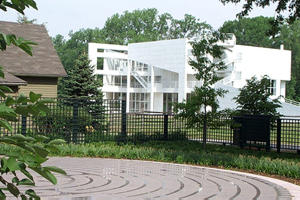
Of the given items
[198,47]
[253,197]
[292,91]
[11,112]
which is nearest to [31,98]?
[11,112]

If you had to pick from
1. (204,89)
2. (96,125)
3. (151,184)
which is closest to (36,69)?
(96,125)

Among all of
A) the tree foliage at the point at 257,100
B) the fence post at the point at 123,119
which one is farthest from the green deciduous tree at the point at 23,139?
the tree foliage at the point at 257,100

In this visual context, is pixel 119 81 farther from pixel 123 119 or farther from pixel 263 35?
pixel 263 35

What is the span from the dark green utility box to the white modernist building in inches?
1458

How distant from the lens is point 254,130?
17312mm

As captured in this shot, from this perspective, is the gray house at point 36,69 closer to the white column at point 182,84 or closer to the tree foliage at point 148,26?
the white column at point 182,84

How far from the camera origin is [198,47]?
15672 mm

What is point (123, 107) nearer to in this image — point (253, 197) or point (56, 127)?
point (56, 127)

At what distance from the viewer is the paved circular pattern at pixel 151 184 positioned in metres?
8.58

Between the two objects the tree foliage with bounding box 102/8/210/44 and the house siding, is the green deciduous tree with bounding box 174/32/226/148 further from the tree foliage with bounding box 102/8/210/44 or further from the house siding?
the tree foliage with bounding box 102/8/210/44

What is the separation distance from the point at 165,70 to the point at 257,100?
43.1 m

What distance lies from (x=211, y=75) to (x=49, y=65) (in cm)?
1206

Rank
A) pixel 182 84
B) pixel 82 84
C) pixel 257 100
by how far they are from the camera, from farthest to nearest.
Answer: pixel 182 84, pixel 82 84, pixel 257 100

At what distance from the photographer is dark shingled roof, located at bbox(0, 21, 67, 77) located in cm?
2409
